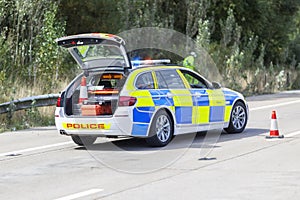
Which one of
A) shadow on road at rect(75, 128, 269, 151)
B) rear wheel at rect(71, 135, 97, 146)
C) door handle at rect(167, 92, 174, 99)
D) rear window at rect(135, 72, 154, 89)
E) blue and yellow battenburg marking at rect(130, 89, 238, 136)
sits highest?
rear window at rect(135, 72, 154, 89)

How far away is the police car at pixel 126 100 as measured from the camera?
42.8 feet

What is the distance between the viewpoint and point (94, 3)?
99.3 ft

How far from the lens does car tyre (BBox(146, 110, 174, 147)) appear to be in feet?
43.6

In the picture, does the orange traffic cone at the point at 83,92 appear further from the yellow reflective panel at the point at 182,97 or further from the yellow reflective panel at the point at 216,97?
the yellow reflective panel at the point at 216,97

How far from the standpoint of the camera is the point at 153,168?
11234mm

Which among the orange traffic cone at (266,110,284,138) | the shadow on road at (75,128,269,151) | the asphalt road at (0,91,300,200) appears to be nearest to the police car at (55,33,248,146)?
Answer: the shadow on road at (75,128,269,151)

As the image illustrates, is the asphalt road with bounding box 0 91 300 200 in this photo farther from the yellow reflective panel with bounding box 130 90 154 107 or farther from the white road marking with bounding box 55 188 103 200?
the yellow reflective panel with bounding box 130 90 154 107

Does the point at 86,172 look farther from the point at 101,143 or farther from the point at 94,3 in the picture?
the point at 94,3

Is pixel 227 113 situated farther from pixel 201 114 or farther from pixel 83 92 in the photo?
pixel 83 92

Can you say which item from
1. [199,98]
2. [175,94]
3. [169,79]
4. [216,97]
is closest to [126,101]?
[175,94]

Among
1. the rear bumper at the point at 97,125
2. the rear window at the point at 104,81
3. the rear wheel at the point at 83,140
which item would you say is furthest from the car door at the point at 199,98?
the rear wheel at the point at 83,140

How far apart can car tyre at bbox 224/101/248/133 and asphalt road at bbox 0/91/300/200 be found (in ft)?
0.65

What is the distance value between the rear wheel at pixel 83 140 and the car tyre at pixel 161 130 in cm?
140

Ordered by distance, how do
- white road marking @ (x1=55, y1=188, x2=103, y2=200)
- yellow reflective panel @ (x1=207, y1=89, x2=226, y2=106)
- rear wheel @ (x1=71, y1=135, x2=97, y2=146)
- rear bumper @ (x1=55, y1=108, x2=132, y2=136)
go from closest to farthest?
white road marking @ (x1=55, y1=188, x2=103, y2=200)
rear bumper @ (x1=55, y1=108, x2=132, y2=136)
rear wheel @ (x1=71, y1=135, x2=97, y2=146)
yellow reflective panel @ (x1=207, y1=89, x2=226, y2=106)
